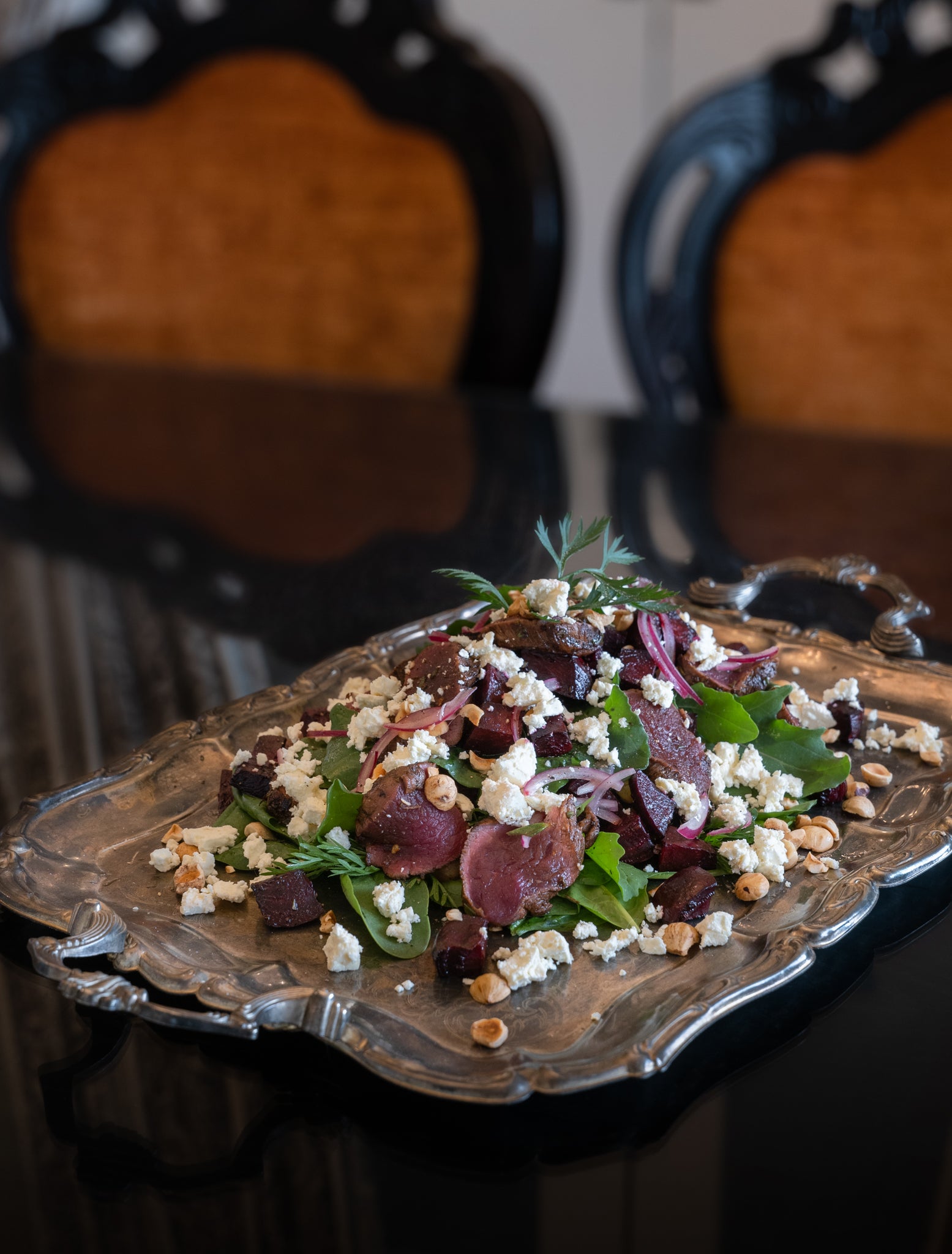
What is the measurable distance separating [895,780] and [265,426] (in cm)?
132

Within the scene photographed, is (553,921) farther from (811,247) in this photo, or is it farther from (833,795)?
(811,247)

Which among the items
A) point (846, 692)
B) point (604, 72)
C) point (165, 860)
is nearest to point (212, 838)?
point (165, 860)

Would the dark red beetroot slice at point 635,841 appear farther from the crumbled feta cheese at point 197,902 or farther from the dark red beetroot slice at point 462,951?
the crumbled feta cheese at point 197,902

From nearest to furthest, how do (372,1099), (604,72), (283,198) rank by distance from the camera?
(372,1099) < (283,198) < (604,72)

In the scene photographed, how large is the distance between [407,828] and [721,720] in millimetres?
238

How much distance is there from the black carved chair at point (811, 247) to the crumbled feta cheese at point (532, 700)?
135 cm

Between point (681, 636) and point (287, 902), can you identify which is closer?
point (287, 902)

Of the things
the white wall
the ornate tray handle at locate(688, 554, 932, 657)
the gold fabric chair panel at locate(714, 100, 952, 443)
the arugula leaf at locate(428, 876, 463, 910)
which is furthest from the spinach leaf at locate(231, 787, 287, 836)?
the white wall

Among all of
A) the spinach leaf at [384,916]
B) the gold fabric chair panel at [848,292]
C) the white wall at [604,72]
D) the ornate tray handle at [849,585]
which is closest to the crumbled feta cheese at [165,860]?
the spinach leaf at [384,916]

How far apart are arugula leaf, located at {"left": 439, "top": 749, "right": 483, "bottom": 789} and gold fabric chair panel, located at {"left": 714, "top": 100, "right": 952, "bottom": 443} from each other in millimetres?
1538

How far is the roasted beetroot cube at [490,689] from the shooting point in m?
0.74

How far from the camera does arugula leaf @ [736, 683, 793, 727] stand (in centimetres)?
83

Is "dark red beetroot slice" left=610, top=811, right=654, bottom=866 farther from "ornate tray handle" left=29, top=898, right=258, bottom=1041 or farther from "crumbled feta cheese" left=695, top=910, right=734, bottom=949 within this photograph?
"ornate tray handle" left=29, top=898, right=258, bottom=1041

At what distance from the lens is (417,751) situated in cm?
71
